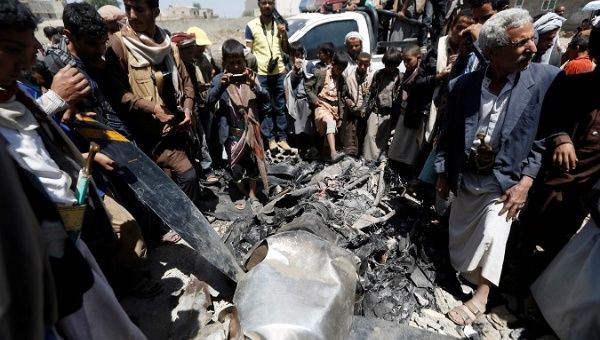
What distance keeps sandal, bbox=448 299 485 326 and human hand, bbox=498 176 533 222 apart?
0.77 meters

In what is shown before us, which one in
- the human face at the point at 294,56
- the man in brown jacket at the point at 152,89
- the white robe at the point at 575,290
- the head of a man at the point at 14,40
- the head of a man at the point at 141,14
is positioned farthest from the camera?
the human face at the point at 294,56

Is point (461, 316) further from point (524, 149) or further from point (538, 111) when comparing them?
point (538, 111)

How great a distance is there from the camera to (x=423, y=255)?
307cm

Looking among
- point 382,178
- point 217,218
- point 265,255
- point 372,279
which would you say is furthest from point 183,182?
point 382,178

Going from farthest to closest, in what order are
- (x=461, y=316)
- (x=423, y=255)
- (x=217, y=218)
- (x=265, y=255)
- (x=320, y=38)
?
(x=320, y=38) → (x=217, y=218) → (x=423, y=255) → (x=461, y=316) → (x=265, y=255)

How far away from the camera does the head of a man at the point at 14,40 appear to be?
115 cm

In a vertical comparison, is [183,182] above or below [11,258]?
below

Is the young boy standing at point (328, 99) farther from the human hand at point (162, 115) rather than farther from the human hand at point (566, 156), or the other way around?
the human hand at point (566, 156)

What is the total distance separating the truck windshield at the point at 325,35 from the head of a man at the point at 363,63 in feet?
5.22

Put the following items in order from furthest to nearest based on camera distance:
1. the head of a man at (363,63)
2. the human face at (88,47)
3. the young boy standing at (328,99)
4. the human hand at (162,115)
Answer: the young boy standing at (328,99)
the head of a man at (363,63)
the human hand at (162,115)
the human face at (88,47)

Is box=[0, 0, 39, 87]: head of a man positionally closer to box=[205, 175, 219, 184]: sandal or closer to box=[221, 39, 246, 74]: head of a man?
box=[221, 39, 246, 74]: head of a man

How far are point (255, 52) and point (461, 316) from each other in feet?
15.0

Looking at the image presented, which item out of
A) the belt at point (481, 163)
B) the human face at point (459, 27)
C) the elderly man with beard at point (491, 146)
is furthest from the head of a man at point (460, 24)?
the belt at point (481, 163)

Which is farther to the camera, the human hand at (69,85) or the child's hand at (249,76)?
the child's hand at (249,76)
